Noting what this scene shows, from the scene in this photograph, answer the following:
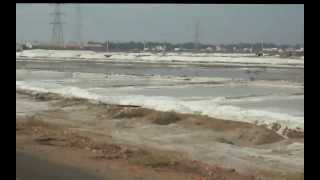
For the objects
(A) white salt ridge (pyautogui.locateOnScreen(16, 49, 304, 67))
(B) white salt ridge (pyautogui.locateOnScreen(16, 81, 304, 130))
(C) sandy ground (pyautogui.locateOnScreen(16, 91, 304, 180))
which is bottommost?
(C) sandy ground (pyautogui.locateOnScreen(16, 91, 304, 180))

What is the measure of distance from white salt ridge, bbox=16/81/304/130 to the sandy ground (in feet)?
1.45

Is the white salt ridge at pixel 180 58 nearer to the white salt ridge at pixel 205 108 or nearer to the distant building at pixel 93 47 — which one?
the distant building at pixel 93 47

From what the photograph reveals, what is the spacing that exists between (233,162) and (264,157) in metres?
0.49

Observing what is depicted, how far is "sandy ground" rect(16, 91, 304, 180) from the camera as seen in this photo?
→ 15.8 ft

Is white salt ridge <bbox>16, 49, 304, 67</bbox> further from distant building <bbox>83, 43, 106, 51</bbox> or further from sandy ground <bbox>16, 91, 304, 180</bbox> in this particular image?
sandy ground <bbox>16, 91, 304, 180</bbox>

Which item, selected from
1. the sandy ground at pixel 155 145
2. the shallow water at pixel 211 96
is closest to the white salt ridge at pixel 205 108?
the shallow water at pixel 211 96

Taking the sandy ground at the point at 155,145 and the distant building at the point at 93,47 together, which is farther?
the distant building at the point at 93,47

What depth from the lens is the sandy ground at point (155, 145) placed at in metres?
4.82

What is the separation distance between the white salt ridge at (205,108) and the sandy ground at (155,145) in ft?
1.45

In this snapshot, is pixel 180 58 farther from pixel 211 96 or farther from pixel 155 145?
pixel 155 145

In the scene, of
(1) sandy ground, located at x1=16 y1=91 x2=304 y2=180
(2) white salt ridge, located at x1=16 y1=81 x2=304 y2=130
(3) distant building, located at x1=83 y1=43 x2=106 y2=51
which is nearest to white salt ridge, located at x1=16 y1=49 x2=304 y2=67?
(3) distant building, located at x1=83 y1=43 x2=106 y2=51

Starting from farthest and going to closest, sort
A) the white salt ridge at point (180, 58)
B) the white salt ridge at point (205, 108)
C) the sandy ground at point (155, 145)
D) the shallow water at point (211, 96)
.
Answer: the white salt ridge at point (180, 58) → the shallow water at point (211, 96) → the white salt ridge at point (205, 108) → the sandy ground at point (155, 145)

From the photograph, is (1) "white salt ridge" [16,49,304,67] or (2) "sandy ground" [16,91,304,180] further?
(1) "white salt ridge" [16,49,304,67]

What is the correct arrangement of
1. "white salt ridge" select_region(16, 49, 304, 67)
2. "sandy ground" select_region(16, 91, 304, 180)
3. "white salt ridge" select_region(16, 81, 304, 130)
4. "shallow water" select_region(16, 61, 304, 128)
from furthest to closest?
1. "white salt ridge" select_region(16, 49, 304, 67)
2. "shallow water" select_region(16, 61, 304, 128)
3. "white salt ridge" select_region(16, 81, 304, 130)
4. "sandy ground" select_region(16, 91, 304, 180)
